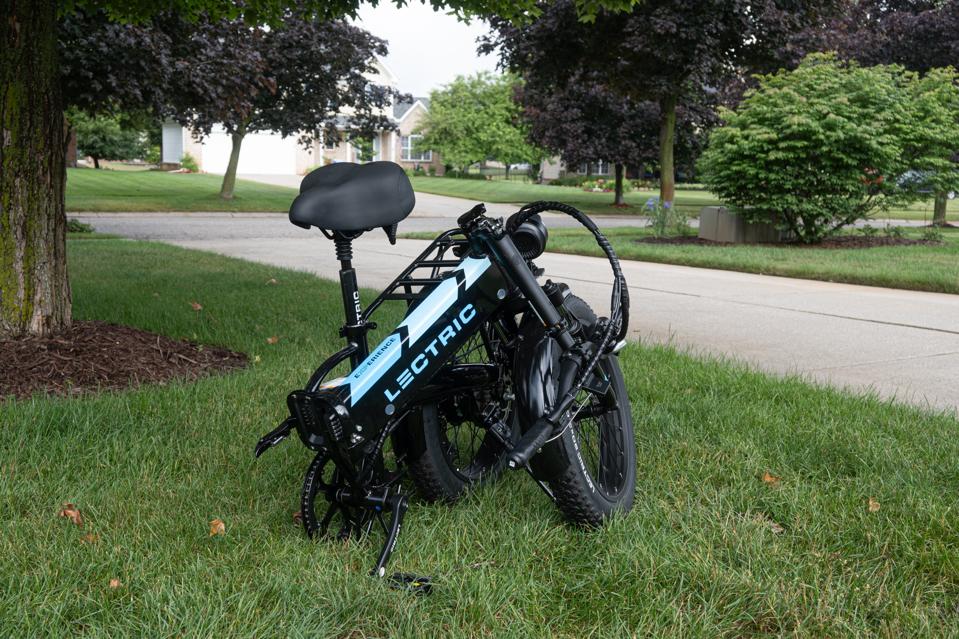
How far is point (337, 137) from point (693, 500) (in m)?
25.9

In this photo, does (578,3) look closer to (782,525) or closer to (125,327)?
(125,327)

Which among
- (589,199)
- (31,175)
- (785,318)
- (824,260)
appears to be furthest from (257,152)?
(31,175)

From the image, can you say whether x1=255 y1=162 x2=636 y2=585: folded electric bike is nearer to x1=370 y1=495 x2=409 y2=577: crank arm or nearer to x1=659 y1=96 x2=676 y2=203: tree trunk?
x1=370 y1=495 x2=409 y2=577: crank arm

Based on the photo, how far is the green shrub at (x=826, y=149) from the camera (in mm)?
14062

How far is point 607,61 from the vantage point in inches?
858

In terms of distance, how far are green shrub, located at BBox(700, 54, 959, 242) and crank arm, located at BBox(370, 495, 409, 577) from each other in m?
12.4

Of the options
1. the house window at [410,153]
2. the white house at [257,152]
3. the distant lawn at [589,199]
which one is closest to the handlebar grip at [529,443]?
the distant lawn at [589,199]

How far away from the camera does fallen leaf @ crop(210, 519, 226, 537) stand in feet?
9.86

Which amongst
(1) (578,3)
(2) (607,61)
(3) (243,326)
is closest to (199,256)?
(3) (243,326)

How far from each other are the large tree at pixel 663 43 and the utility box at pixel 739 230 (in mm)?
4282

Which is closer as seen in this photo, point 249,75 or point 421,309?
point 421,309

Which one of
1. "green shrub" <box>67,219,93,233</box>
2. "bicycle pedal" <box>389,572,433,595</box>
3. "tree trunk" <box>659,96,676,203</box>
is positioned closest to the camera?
"bicycle pedal" <box>389,572,433,595</box>

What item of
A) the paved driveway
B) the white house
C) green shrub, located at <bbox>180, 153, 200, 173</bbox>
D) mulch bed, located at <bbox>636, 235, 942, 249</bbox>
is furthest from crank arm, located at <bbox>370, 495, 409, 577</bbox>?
green shrub, located at <bbox>180, 153, 200, 173</bbox>

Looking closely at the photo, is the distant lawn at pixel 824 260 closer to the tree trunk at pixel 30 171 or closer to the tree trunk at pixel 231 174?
the tree trunk at pixel 30 171
